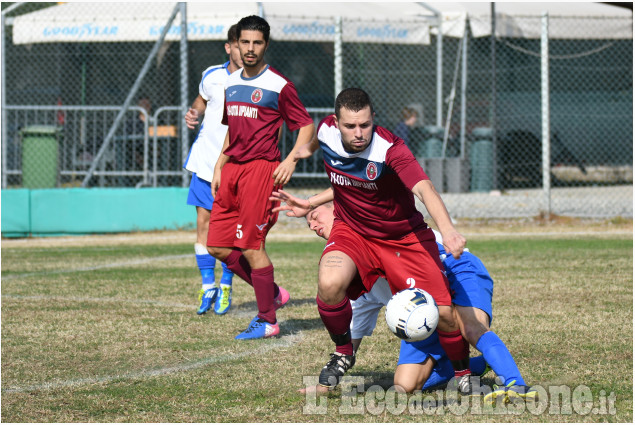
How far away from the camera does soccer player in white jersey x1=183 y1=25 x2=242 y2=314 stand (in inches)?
265

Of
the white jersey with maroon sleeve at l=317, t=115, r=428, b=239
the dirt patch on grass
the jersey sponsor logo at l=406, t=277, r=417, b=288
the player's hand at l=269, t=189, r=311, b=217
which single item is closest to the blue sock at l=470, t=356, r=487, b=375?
the jersey sponsor logo at l=406, t=277, r=417, b=288

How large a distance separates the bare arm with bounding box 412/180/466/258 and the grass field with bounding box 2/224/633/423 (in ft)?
2.45

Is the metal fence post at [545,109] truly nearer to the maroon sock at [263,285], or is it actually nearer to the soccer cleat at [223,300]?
the soccer cleat at [223,300]

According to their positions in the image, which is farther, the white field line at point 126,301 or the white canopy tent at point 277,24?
the white canopy tent at point 277,24

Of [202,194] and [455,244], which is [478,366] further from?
[202,194]

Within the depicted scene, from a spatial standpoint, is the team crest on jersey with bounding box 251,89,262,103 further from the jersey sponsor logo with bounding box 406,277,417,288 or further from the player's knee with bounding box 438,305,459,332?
the player's knee with bounding box 438,305,459,332

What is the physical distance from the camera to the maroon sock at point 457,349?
4.32 metres

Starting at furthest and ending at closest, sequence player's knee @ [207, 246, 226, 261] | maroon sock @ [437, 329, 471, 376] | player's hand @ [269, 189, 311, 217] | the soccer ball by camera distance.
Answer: player's knee @ [207, 246, 226, 261] → player's hand @ [269, 189, 311, 217] → maroon sock @ [437, 329, 471, 376] → the soccer ball

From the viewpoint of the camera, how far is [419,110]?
62.2 ft

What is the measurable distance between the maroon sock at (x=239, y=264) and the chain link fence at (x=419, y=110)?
6982 mm

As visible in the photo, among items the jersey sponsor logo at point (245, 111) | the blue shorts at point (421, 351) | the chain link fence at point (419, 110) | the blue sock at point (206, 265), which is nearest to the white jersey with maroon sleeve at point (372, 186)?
the blue shorts at point (421, 351)

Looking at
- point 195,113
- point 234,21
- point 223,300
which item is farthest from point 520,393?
point 234,21

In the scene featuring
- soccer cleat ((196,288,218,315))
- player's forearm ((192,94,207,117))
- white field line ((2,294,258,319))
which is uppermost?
player's forearm ((192,94,207,117))

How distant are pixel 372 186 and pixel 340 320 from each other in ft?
2.34
